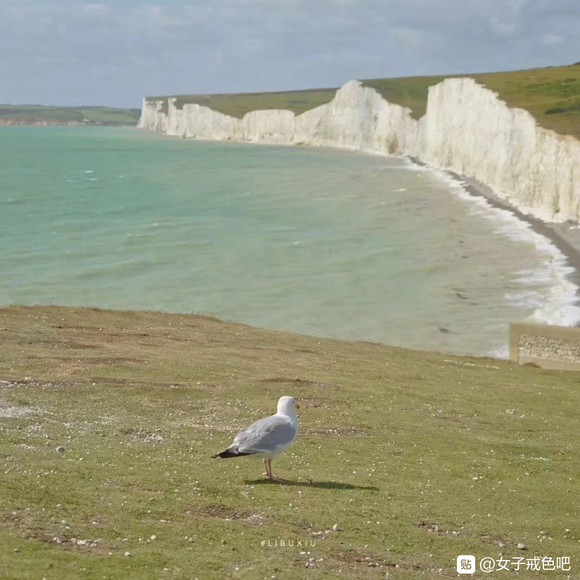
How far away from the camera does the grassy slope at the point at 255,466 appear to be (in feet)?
37.5

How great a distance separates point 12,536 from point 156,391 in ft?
32.5

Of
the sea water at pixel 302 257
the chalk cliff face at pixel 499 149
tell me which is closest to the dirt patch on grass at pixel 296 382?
the sea water at pixel 302 257

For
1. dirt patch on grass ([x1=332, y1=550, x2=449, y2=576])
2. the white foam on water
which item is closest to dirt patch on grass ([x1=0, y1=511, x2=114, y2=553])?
dirt patch on grass ([x1=332, y1=550, x2=449, y2=576])

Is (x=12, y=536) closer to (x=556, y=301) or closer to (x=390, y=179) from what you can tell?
(x=556, y=301)

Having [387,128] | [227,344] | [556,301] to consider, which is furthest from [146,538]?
[387,128]

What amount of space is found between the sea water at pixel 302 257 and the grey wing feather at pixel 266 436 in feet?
92.9

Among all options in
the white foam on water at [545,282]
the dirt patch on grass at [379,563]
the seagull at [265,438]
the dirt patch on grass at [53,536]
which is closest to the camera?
the dirt patch on grass at [53,536]

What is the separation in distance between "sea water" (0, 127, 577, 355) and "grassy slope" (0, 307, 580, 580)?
1796cm

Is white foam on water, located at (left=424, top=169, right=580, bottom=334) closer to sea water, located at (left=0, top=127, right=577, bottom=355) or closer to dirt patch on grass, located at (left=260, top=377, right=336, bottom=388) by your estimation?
sea water, located at (left=0, top=127, right=577, bottom=355)

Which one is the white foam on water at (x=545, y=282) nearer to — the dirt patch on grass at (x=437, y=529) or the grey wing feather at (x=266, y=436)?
the dirt patch on grass at (x=437, y=529)

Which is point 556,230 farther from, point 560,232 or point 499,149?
point 499,149

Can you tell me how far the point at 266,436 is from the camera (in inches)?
522

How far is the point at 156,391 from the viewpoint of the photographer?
2067 cm

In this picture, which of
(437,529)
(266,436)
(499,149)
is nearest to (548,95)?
(499,149)
